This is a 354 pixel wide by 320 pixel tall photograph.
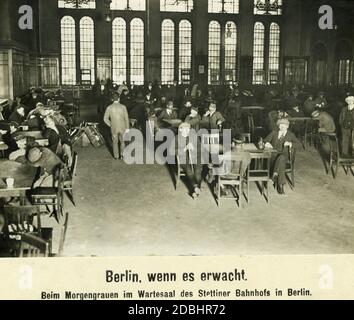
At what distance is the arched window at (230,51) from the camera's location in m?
20.8

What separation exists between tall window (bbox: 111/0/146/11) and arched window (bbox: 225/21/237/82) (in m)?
3.78

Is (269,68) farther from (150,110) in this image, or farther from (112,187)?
(112,187)

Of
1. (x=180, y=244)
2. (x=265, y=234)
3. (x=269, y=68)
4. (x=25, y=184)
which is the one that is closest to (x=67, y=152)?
(x=25, y=184)

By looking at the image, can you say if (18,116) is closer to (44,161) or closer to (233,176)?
(44,161)

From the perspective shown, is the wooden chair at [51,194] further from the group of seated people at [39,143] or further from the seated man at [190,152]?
the seated man at [190,152]

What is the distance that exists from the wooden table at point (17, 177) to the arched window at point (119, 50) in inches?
570

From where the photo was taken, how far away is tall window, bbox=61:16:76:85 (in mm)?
19516

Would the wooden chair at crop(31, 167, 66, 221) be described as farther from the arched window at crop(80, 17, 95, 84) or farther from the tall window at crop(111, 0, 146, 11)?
the tall window at crop(111, 0, 146, 11)

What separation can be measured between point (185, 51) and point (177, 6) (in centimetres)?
190

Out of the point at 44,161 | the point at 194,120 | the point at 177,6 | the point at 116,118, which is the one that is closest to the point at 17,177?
the point at 44,161

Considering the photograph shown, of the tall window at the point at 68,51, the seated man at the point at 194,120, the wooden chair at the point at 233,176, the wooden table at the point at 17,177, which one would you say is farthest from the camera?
the tall window at the point at 68,51

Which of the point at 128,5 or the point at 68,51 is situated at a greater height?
the point at 128,5

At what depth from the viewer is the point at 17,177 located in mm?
5711

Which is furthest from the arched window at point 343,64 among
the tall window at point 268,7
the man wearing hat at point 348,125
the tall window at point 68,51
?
the man wearing hat at point 348,125
